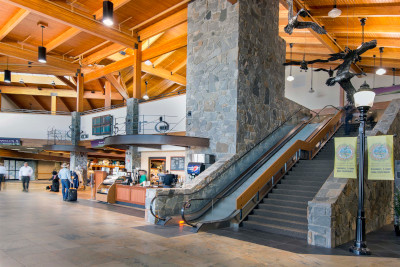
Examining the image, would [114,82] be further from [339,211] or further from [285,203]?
[339,211]

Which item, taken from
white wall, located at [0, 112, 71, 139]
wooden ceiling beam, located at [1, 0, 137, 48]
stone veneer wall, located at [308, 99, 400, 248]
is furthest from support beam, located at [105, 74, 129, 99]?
stone veneer wall, located at [308, 99, 400, 248]

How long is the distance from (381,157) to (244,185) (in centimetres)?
389

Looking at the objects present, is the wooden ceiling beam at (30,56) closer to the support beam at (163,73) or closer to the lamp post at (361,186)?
the support beam at (163,73)

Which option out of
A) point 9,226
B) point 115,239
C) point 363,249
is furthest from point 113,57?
point 363,249

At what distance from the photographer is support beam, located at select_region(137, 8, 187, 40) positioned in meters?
13.4

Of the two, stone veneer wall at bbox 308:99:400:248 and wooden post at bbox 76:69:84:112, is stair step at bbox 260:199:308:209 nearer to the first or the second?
stone veneer wall at bbox 308:99:400:248

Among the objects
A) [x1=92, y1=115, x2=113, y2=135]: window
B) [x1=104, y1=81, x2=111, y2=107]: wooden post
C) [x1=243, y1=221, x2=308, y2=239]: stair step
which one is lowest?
[x1=243, y1=221, x2=308, y2=239]: stair step

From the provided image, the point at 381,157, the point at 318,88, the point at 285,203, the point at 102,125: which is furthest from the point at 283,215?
the point at 318,88

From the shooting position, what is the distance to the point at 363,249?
536cm

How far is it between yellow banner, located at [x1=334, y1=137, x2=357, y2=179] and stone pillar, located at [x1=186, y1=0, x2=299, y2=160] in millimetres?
3899

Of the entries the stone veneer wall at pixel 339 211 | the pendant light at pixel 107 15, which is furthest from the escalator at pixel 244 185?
the pendant light at pixel 107 15

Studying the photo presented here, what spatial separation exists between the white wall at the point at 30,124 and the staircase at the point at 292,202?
1447 cm

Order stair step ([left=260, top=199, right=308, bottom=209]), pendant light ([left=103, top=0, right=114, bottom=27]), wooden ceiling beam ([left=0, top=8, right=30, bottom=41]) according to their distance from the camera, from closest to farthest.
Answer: stair step ([left=260, top=199, right=308, bottom=209])
pendant light ([left=103, top=0, right=114, bottom=27])
wooden ceiling beam ([left=0, top=8, right=30, bottom=41])

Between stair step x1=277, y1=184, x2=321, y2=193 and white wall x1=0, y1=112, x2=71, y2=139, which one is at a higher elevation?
white wall x1=0, y1=112, x2=71, y2=139
